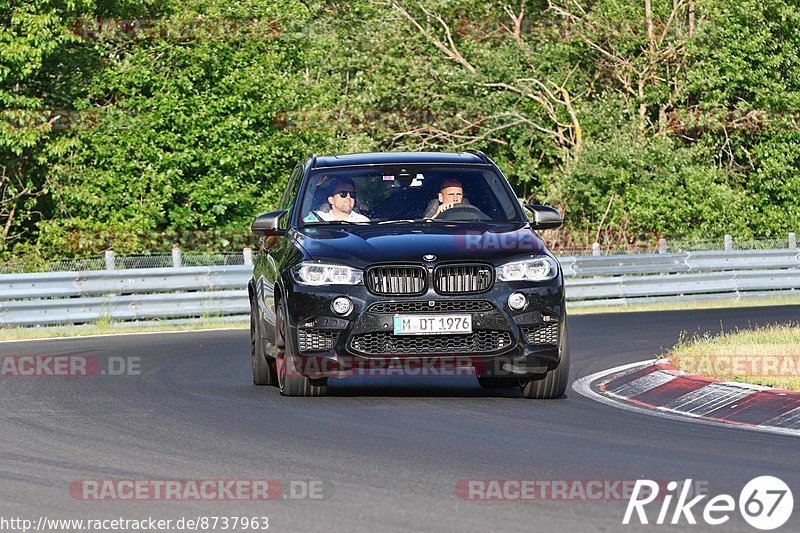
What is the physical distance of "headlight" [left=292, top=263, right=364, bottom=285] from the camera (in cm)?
1136

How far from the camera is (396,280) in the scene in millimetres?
11367

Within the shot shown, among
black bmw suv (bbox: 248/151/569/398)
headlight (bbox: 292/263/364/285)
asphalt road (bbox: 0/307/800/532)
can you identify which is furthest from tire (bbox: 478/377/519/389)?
headlight (bbox: 292/263/364/285)

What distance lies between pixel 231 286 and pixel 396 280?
14.0 meters

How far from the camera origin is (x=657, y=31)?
4028cm

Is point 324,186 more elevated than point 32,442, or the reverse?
point 324,186

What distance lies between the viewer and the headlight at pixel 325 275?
37.3ft

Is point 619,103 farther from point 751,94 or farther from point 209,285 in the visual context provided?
point 209,285

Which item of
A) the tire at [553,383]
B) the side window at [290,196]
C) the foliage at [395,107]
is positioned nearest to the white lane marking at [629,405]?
the tire at [553,383]

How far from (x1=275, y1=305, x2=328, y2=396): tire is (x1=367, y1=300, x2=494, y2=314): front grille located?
78 cm

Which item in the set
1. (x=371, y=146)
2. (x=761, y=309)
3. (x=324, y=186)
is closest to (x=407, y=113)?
(x=371, y=146)

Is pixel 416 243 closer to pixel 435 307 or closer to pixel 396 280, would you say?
pixel 396 280

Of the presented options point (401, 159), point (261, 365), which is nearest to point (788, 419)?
point (401, 159)

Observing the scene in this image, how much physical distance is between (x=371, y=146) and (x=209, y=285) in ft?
46.0

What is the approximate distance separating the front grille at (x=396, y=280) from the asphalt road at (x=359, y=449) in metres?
0.83
